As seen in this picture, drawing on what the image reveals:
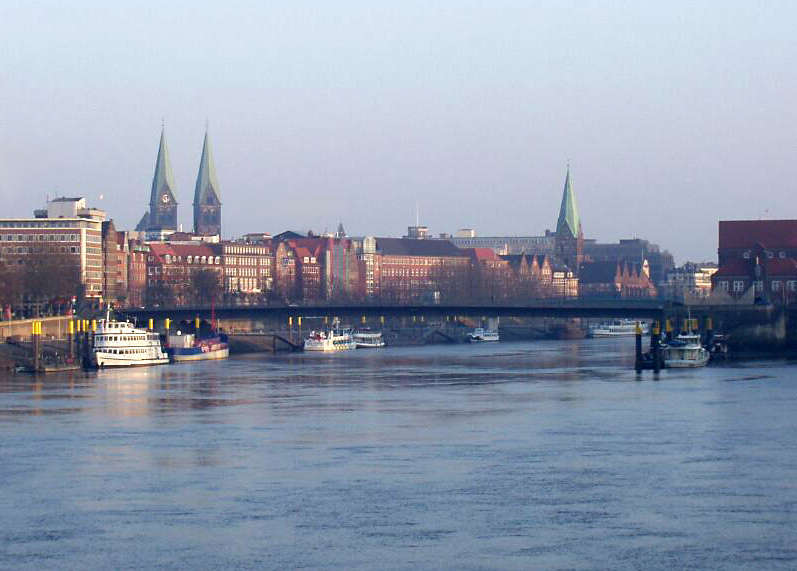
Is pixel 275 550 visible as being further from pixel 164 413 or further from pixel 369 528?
pixel 164 413

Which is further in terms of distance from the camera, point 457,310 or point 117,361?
point 457,310

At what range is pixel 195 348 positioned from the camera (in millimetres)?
129500

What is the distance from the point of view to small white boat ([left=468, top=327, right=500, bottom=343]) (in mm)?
183375

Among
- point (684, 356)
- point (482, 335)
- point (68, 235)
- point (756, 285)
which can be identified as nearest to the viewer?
point (684, 356)

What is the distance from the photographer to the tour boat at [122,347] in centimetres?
11025

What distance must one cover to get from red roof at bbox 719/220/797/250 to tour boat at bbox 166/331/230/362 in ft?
155

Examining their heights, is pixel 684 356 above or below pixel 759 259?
below

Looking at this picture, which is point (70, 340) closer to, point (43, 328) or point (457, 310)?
point (43, 328)

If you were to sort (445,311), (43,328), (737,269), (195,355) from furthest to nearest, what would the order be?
(737,269) → (195,355) → (445,311) → (43,328)

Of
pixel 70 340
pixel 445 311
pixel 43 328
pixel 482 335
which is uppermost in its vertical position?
pixel 445 311

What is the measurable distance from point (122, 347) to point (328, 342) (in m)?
41.3

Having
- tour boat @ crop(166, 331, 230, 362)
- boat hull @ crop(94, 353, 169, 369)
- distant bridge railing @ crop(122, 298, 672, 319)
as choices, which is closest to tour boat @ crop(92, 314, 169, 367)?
boat hull @ crop(94, 353, 169, 369)

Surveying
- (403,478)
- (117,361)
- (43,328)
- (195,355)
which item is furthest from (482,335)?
(403,478)

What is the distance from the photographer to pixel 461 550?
3884cm
